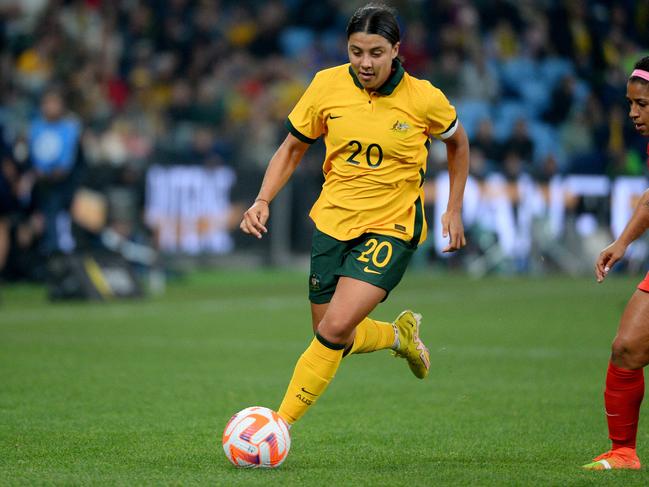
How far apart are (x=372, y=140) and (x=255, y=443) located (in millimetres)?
1646

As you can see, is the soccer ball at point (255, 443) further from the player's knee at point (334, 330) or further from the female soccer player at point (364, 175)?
the player's knee at point (334, 330)

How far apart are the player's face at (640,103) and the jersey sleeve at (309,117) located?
5.11 feet

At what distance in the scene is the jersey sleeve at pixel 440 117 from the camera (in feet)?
21.2

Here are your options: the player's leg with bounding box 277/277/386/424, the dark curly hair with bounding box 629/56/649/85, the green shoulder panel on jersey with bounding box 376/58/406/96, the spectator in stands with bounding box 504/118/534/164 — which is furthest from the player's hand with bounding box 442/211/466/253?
the spectator in stands with bounding box 504/118/534/164

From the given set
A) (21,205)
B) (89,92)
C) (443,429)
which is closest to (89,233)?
(21,205)

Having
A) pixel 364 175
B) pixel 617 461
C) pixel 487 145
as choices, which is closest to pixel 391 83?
pixel 364 175

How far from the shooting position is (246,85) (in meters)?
23.8

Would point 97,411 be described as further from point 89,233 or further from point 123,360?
point 89,233

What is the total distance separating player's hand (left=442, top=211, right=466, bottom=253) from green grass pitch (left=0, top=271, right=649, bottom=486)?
1.05 meters

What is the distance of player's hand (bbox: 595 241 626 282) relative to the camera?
604 cm

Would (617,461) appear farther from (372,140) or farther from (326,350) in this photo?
(372,140)

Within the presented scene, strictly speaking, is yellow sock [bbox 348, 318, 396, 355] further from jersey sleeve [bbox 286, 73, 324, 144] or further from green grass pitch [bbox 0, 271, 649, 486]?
jersey sleeve [bbox 286, 73, 324, 144]

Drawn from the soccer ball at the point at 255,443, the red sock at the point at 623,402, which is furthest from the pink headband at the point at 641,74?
the soccer ball at the point at 255,443

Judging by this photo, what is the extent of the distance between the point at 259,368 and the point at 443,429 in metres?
2.97
